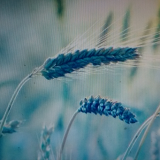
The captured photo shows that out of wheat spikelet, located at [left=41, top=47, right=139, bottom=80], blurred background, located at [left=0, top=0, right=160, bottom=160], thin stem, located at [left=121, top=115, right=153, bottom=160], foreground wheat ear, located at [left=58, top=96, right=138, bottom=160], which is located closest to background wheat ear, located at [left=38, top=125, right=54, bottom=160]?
blurred background, located at [left=0, top=0, right=160, bottom=160]

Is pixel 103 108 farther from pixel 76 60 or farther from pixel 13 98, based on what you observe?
pixel 13 98

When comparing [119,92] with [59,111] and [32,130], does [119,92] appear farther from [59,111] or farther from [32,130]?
[32,130]

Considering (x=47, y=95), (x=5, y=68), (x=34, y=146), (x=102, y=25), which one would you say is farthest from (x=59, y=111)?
(x=102, y=25)

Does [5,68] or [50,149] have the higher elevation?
[5,68]

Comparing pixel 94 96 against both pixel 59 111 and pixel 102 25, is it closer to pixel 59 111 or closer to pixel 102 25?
pixel 59 111

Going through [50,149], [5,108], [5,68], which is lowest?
[50,149]

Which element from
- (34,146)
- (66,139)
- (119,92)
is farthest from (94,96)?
(34,146)
